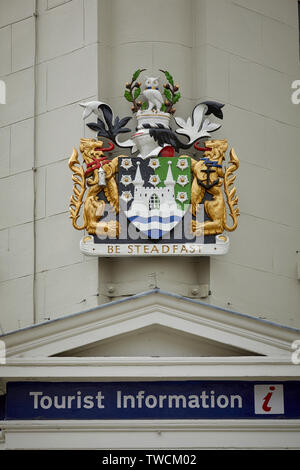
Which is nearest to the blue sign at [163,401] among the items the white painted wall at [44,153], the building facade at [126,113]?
the building facade at [126,113]

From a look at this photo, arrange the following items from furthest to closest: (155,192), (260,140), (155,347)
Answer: (260,140)
(155,192)
(155,347)

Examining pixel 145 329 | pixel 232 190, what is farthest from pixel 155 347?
pixel 232 190

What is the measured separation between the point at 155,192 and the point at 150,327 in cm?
190

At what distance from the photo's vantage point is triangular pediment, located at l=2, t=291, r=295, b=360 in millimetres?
13461

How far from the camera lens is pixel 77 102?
15.7m

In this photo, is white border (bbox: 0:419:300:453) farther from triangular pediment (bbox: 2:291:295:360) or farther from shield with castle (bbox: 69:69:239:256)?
shield with castle (bbox: 69:69:239:256)

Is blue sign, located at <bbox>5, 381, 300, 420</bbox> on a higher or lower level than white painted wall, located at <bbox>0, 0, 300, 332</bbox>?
lower

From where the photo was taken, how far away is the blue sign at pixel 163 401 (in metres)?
13.5

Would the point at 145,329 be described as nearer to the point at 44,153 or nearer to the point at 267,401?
the point at 267,401

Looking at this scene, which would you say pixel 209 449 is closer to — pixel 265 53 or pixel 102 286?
pixel 102 286

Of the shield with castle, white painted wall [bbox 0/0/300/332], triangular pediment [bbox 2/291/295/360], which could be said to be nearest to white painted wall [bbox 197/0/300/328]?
white painted wall [bbox 0/0/300/332]

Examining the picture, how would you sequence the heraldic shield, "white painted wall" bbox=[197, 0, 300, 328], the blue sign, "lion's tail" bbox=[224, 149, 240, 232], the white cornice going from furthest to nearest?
"white painted wall" bbox=[197, 0, 300, 328] < "lion's tail" bbox=[224, 149, 240, 232] < the heraldic shield < the blue sign < the white cornice

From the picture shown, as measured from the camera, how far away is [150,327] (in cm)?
1364

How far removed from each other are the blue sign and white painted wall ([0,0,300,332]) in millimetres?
1691
